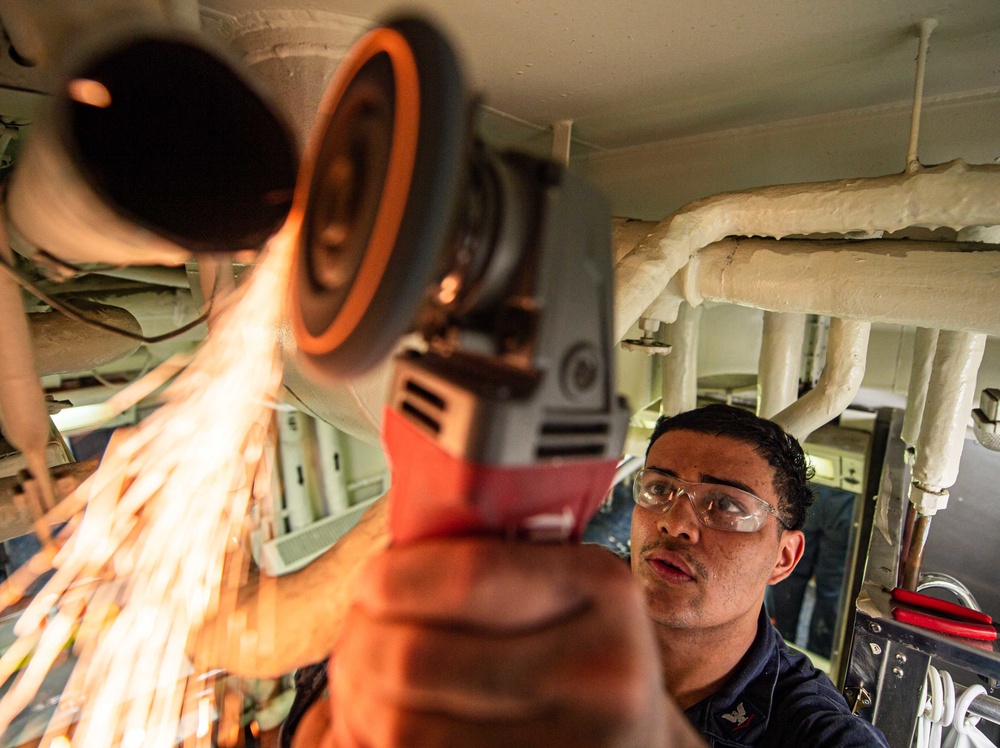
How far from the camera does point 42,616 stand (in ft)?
10.5

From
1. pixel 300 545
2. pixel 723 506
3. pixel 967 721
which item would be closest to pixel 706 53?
pixel 723 506

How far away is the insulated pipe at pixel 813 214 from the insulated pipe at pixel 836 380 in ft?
1.86

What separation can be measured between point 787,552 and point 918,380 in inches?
→ 36.7

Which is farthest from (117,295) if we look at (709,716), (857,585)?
(857,585)

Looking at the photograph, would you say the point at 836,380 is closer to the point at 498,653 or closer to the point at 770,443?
the point at 770,443

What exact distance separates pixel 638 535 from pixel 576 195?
1.37 metres

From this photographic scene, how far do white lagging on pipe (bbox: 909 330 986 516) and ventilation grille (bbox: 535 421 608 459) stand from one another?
5.65 ft

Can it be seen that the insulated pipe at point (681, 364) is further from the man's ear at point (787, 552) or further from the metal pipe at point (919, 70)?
the metal pipe at point (919, 70)

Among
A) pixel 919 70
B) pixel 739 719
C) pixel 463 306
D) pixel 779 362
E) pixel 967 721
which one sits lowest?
pixel 967 721

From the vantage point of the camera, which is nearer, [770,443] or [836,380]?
[770,443]

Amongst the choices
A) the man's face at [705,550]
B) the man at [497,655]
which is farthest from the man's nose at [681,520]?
the man at [497,655]

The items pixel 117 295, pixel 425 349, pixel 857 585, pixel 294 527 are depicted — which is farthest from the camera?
pixel 294 527

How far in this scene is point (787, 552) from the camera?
5.57ft

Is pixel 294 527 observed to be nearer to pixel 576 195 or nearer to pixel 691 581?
pixel 691 581
